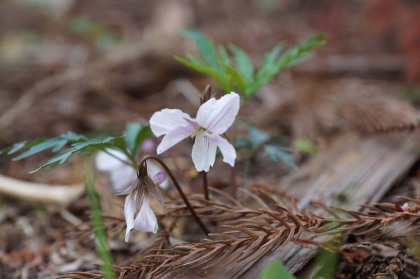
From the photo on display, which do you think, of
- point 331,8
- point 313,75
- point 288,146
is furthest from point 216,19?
point 288,146

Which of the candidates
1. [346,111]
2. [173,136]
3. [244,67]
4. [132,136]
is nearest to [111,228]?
[132,136]

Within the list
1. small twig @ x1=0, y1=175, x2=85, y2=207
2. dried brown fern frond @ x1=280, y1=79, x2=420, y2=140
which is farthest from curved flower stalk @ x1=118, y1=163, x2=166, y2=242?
dried brown fern frond @ x1=280, y1=79, x2=420, y2=140

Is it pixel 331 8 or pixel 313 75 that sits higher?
pixel 331 8

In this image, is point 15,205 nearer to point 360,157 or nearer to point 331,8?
point 360,157

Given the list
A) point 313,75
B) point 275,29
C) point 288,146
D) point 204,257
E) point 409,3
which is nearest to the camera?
point 204,257

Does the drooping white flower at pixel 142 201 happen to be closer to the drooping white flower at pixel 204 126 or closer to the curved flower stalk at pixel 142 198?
the curved flower stalk at pixel 142 198

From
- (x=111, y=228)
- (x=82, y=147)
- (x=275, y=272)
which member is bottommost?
(x=275, y=272)

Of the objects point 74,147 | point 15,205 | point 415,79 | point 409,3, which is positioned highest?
point 74,147

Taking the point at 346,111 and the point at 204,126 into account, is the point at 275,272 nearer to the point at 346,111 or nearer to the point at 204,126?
the point at 204,126
